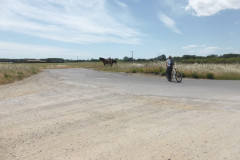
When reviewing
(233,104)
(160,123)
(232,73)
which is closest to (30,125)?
(160,123)

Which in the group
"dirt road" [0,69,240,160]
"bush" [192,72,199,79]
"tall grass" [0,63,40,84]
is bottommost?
"dirt road" [0,69,240,160]

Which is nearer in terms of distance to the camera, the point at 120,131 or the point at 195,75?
the point at 120,131

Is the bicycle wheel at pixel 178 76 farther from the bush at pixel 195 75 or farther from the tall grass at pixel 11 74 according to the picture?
the tall grass at pixel 11 74

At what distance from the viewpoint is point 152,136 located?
187 inches

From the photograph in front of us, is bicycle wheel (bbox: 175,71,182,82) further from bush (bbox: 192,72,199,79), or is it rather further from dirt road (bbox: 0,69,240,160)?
dirt road (bbox: 0,69,240,160)

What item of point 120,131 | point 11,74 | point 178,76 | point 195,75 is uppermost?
point 178,76

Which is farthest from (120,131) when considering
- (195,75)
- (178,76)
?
(195,75)

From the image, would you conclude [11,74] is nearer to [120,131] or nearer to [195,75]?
[195,75]

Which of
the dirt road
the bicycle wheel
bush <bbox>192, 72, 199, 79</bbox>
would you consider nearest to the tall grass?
the dirt road

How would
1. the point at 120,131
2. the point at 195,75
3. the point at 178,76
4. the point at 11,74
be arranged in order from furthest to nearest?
the point at 195,75 < the point at 11,74 < the point at 178,76 < the point at 120,131

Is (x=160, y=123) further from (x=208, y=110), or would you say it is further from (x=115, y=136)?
(x=208, y=110)

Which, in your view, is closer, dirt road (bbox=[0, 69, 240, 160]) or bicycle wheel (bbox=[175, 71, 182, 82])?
dirt road (bbox=[0, 69, 240, 160])

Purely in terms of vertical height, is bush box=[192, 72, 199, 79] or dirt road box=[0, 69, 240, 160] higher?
bush box=[192, 72, 199, 79]

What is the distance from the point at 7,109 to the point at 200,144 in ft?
19.9
